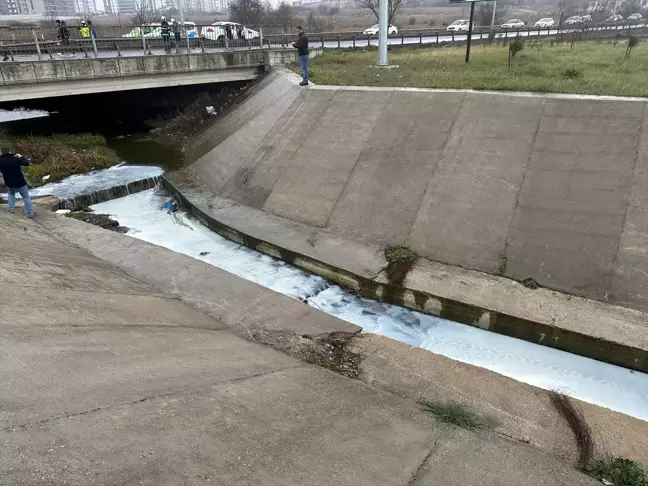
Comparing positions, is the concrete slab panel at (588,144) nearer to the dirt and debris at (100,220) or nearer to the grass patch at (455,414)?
the grass patch at (455,414)

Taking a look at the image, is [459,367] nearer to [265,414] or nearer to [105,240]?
[265,414]

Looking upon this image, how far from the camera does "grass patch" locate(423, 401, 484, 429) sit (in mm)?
5832

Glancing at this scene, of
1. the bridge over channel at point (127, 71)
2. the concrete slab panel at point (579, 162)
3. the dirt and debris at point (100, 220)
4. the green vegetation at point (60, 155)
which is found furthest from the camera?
the bridge over channel at point (127, 71)

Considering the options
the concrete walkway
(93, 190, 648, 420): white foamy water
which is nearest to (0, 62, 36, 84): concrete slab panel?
(93, 190, 648, 420): white foamy water

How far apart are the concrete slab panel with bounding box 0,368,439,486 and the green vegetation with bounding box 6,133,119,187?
14.7 meters

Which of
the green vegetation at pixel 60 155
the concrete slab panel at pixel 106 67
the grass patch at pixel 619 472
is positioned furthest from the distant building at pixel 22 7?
the grass patch at pixel 619 472

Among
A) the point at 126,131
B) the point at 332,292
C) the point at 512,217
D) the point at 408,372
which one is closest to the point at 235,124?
the point at 126,131

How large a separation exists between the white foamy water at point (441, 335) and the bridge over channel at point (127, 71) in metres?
8.93

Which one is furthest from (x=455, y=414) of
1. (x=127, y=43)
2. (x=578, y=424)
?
(x=127, y=43)

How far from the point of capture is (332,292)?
33.8 ft

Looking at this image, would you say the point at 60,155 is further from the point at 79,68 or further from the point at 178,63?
the point at 178,63

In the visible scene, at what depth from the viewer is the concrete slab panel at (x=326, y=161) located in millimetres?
12789

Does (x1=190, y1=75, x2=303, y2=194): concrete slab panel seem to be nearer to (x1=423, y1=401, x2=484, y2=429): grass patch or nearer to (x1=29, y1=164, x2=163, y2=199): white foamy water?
(x1=29, y1=164, x2=163, y2=199): white foamy water

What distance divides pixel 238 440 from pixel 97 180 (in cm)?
1501
